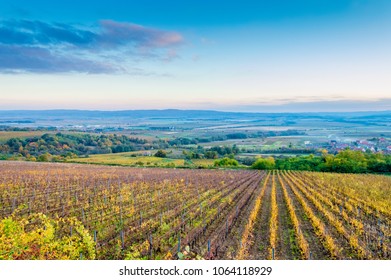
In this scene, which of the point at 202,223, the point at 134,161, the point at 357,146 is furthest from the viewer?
the point at 357,146

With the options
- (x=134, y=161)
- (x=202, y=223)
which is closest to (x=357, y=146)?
(x=134, y=161)

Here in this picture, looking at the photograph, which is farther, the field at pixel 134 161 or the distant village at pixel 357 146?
the distant village at pixel 357 146

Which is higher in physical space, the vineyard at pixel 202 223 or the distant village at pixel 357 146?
the vineyard at pixel 202 223

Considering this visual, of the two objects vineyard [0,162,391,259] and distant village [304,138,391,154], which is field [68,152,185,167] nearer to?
vineyard [0,162,391,259]

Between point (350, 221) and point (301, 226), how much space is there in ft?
9.74

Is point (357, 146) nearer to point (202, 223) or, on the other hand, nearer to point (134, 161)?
point (134, 161)

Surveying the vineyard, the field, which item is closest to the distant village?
the field

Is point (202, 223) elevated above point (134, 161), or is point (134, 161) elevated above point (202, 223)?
point (202, 223)

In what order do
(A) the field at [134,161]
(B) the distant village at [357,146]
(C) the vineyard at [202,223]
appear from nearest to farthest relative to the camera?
(C) the vineyard at [202,223], (A) the field at [134,161], (B) the distant village at [357,146]

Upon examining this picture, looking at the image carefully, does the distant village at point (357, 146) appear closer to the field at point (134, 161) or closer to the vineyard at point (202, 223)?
the field at point (134, 161)

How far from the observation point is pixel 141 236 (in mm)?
12906

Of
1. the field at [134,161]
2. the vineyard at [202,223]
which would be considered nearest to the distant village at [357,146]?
the field at [134,161]

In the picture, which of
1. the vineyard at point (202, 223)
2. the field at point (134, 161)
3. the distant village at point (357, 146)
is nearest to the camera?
the vineyard at point (202, 223)
